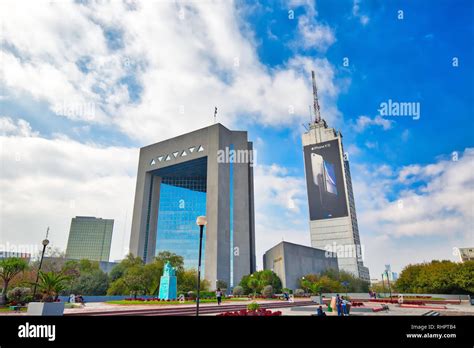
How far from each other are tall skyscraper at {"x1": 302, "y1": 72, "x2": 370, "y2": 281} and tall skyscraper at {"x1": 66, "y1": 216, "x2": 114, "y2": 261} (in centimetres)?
13401

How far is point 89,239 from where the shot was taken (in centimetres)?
18600

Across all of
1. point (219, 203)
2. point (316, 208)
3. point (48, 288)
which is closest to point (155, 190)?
point (219, 203)

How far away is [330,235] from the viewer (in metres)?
128

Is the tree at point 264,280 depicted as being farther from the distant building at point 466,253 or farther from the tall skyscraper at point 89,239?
the tall skyscraper at point 89,239

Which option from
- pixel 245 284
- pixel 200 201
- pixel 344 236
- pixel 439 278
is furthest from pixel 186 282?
pixel 344 236

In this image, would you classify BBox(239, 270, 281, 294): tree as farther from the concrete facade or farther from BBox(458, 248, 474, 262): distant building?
BBox(458, 248, 474, 262): distant building

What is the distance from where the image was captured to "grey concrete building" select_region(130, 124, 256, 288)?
60.3 meters

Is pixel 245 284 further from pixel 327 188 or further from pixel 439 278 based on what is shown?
pixel 327 188

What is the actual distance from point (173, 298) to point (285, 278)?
34792mm

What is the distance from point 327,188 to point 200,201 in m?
72.9

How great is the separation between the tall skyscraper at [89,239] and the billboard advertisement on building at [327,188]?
134666 millimetres

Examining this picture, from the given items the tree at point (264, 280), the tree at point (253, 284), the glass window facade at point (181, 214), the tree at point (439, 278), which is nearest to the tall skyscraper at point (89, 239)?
the glass window facade at point (181, 214)

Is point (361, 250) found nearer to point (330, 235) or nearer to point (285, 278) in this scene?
point (330, 235)
